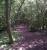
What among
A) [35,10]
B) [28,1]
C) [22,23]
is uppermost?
[28,1]

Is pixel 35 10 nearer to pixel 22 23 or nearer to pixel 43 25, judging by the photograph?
pixel 43 25

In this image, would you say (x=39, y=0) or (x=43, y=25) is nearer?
(x=39, y=0)

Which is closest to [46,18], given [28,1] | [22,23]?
[28,1]

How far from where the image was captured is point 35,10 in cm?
1055

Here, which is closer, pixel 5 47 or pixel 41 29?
pixel 5 47

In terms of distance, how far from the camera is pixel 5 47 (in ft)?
22.5

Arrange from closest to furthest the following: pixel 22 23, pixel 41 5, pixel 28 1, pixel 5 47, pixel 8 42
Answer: pixel 5 47 < pixel 8 42 < pixel 41 5 < pixel 28 1 < pixel 22 23

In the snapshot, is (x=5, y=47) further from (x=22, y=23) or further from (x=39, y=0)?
(x=22, y=23)

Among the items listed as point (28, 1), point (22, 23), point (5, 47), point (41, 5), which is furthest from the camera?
point (22, 23)

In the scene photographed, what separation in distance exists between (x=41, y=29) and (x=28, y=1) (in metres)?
2.63

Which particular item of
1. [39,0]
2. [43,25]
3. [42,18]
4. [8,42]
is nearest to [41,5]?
[39,0]

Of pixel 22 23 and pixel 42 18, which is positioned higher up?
pixel 42 18

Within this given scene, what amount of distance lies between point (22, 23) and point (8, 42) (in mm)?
8738

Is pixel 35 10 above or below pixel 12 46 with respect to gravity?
above
